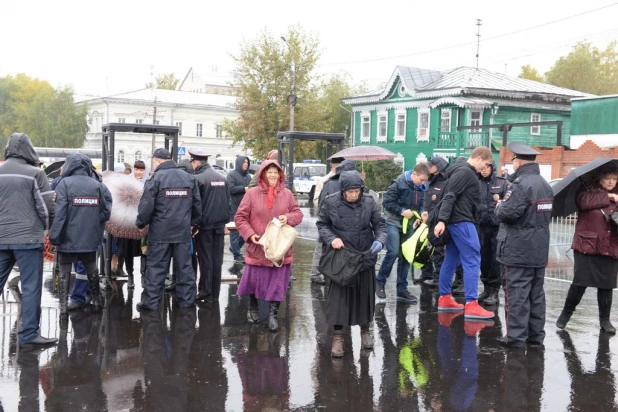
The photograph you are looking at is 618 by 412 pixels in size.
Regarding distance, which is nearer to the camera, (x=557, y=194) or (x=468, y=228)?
(x=557, y=194)

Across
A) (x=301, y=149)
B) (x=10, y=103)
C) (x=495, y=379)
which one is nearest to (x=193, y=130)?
(x=10, y=103)

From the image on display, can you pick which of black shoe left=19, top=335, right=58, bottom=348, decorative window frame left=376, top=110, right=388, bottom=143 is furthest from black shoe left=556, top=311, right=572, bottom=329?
decorative window frame left=376, top=110, right=388, bottom=143

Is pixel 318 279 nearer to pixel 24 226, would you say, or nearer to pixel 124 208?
pixel 124 208

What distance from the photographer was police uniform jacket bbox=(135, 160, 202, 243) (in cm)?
791

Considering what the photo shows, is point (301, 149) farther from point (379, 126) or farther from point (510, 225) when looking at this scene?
point (510, 225)

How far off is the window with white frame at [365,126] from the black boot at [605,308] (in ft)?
130

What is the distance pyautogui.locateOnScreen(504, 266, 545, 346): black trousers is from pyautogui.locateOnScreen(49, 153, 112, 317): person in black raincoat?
4595 millimetres

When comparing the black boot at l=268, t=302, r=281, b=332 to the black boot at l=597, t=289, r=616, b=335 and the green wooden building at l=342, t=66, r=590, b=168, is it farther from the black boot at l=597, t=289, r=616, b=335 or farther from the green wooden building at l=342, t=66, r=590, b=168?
the green wooden building at l=342, t=66, r=590, b=168

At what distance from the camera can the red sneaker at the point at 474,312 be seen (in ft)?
26.1

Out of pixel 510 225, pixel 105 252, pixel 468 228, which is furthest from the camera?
pixel 105 252

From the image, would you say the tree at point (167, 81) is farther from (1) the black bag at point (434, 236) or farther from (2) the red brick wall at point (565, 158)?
(1) the black bag at point (434, 236)

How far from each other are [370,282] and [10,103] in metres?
77.3

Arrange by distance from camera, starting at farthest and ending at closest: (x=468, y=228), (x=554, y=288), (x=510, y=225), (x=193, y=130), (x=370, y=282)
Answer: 1. (x=193, y=130)
2. (x=554, y=288)
3. (x=468, y=228)
4. (x=510, y=225)
5. (x=370, y=282)

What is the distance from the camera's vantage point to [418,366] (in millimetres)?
6191
